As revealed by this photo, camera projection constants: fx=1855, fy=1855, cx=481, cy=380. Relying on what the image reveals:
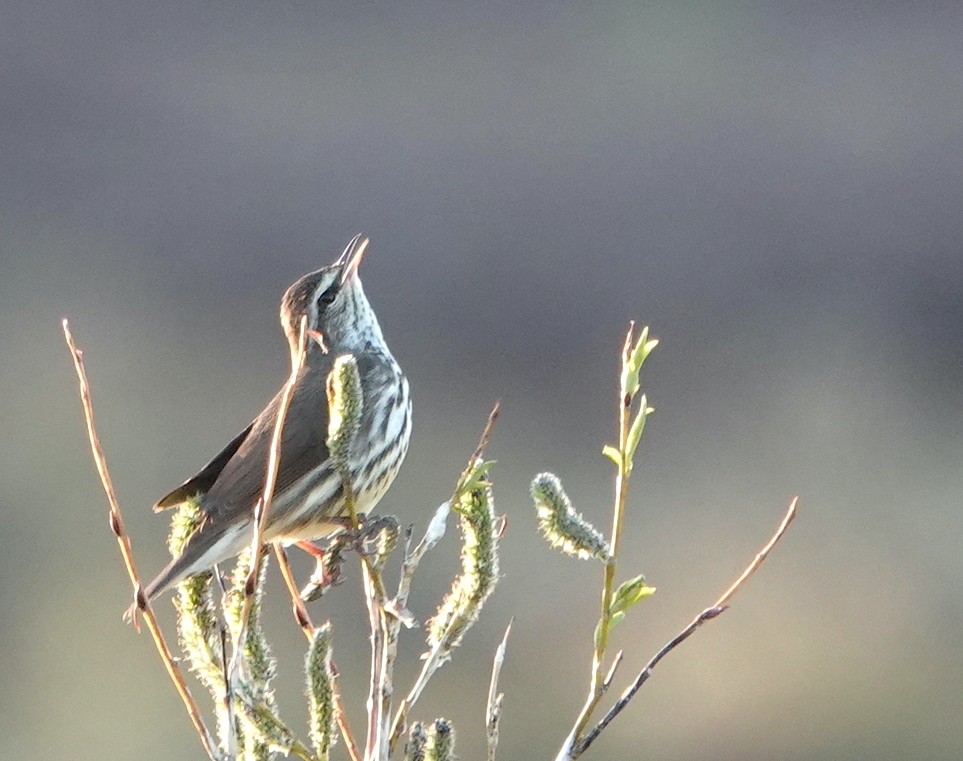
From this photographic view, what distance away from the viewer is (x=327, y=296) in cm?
540

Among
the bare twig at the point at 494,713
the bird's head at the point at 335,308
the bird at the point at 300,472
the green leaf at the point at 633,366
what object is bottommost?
the bare twig at the point at 494,713

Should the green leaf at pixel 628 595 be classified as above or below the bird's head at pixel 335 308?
below

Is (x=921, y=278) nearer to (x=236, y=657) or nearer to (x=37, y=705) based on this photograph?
(x=37, y=705)

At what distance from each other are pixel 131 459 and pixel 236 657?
11.0m

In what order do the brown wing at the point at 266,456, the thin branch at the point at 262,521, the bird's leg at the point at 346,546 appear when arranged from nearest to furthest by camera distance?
the thin branch at the point at 262,521, the bird's leg at the point at 346,546, the brown wing at the point at 266,456

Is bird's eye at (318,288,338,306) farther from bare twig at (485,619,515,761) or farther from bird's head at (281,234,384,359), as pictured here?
bare twig at (485,619,515,761)

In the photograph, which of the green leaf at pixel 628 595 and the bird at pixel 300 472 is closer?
the green leaf at pixel 628 595

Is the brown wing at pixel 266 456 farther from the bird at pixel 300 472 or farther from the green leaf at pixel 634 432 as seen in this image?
the green leaf at pixel 634 432

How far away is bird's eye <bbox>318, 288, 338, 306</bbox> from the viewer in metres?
5.39

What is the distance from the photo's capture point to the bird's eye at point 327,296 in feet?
17.7

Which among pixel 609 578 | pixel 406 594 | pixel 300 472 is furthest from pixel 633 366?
pixel 300 472

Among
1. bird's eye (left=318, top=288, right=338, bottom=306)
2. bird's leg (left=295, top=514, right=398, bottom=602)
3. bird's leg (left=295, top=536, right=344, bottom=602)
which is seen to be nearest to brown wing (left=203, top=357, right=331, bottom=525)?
bird's leg (left=295, top=514, right=398, bottom=602)

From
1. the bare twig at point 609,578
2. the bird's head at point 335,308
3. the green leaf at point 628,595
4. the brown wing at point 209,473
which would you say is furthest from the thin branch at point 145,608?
the bird's head at point 335,308

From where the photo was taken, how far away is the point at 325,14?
2239 cm
